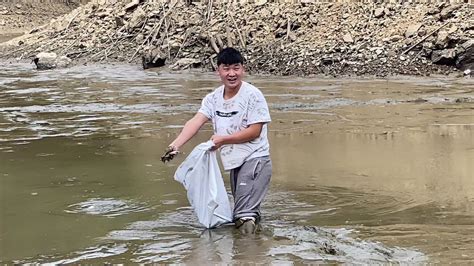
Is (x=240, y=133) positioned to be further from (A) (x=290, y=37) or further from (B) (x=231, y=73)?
(A) (x=290, y=37)

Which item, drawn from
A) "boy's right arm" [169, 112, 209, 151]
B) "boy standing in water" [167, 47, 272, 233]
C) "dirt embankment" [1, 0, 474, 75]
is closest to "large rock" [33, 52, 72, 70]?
"dirt embankment" [1, 0, 474, 75]

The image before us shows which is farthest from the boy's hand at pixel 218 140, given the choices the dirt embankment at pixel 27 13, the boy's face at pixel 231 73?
the dirt embankment at pixel 27 13

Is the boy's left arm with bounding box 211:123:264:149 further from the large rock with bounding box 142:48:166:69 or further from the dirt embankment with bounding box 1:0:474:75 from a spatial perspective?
the large rock with bounding box 142:48:166:69

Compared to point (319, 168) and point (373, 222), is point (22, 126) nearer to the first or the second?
point (319, 168)

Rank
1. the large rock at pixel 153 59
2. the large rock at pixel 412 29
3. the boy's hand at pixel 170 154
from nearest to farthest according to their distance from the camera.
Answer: the boy's hand at pixel 170 154 < the large rock at pixel 412 29 < the large rock at pixel 153 59

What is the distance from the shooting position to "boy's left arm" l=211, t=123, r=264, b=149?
5.27m

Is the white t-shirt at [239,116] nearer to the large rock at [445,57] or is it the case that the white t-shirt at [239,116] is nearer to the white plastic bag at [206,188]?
the white plastic bag at [206,188]

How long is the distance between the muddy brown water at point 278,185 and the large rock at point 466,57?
3.08m

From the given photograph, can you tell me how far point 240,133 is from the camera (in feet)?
17.3

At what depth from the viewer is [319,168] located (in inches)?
300

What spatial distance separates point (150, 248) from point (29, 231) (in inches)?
42.2

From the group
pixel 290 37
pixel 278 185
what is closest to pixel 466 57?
pixel 290 37

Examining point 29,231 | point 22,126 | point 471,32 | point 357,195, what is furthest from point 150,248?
point 471,32

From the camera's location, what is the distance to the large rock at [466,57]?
16.6 meters
